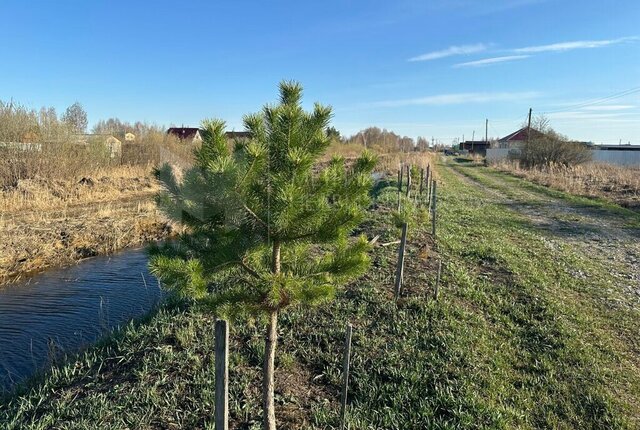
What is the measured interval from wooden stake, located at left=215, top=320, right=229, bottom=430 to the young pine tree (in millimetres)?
221

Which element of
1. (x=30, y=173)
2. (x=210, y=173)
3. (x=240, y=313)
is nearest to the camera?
(x=210, y=173)

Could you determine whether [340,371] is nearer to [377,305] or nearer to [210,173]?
[377,305]

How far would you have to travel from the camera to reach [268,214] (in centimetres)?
224

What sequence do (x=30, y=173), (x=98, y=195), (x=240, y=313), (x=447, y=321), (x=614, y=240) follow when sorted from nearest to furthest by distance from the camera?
(x=240, y=313)
(x=447, y=321)
(x=614, y=240)
(x=30, y=173)
(x=98, y=195)

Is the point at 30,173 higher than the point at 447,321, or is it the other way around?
the point at 30,173

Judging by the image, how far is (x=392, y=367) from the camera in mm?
4168

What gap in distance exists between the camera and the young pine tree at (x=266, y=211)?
2.10m

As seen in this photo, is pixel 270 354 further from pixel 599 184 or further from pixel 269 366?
pixel 599 184

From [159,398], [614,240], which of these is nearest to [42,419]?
[159,398]

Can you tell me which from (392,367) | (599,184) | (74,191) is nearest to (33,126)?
(74,191)

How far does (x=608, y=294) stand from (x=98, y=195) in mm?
19123

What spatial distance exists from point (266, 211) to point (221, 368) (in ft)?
2.77

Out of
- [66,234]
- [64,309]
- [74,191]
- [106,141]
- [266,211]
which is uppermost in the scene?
[106,141]

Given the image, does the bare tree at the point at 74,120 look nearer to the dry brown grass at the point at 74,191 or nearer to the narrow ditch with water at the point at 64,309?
the dry brown grass at the point at 74,191
